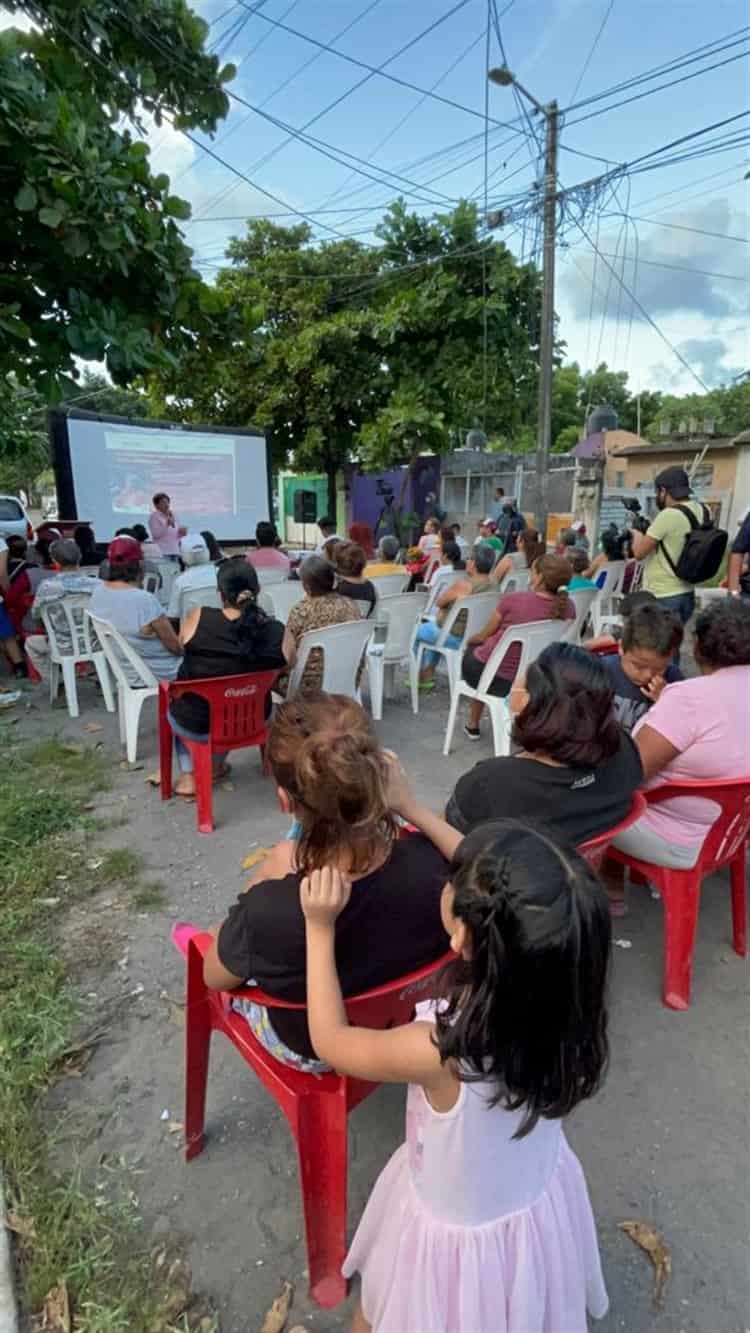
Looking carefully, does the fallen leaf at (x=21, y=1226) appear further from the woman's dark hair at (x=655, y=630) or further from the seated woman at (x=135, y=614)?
the seated woman at (x=135, y=614)

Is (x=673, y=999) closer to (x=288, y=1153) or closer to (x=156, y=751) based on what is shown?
(x=288, y=1153)

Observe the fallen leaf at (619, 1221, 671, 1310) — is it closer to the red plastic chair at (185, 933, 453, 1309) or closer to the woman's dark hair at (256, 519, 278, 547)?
the red plastic chair at (185, 933, 453, 1309)

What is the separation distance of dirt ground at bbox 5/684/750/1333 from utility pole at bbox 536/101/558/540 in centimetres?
719

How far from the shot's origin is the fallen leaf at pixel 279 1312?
1272mm

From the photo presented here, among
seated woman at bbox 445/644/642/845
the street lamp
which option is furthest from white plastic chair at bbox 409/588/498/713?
the street lamp

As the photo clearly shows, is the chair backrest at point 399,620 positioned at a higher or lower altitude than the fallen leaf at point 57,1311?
higher

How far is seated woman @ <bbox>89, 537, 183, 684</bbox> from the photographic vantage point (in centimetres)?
391

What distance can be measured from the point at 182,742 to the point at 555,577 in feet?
7.08

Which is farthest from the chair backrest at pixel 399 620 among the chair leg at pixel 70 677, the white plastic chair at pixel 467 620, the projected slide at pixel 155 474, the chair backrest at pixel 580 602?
the projected slide at pixel 155 474

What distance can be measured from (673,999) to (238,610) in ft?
7.46

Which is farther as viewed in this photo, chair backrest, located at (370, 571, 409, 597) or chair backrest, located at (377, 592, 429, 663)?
chair backrest, located at (370, 571, 409, 597)

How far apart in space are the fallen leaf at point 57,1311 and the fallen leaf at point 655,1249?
3.65 ft

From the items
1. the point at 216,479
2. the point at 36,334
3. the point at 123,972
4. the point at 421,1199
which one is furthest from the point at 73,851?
the point at 216,479

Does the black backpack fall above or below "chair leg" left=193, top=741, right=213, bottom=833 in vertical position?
above
